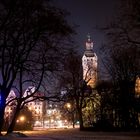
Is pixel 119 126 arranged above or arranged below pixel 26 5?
below

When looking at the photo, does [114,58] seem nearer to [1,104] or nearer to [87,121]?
[87,121]

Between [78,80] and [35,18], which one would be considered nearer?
[35,18]

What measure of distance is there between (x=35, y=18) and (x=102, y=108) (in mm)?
48001

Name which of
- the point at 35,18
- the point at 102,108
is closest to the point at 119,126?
the point at 102,108

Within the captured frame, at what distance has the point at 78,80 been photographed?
2953 inches

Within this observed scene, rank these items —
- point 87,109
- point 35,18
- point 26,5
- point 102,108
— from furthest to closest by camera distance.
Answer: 1. point 87,109
2. point 102,108
3. point 35,18
4. point 26,5

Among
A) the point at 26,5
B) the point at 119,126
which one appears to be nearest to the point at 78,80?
the point at 119,126

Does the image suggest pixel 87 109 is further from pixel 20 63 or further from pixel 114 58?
pixel 20 63

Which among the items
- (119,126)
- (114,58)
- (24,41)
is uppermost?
(114,58)

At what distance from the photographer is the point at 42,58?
104 ft

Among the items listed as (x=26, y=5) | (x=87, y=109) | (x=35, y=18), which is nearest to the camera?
(x=26, y=5)

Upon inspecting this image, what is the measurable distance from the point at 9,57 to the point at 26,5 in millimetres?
5673

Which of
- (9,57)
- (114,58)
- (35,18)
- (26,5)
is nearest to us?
(26,5)

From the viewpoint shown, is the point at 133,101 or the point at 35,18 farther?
the point at 133,101
